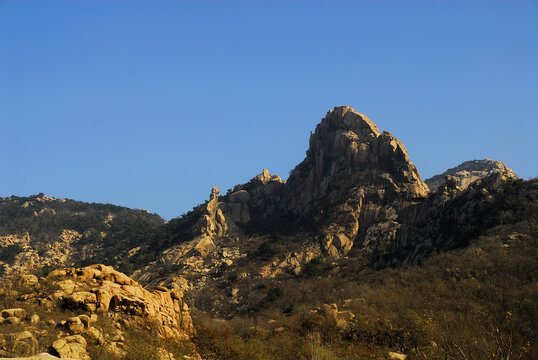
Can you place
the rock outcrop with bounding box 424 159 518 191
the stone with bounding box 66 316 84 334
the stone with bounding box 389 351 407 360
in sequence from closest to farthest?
the stone with bounding box 66 316 84 334 → the stone with bounding box 389 351 407 360 → the rock outcrop with bounding box 424 159 518 191

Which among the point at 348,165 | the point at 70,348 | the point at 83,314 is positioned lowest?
the point at 70,348

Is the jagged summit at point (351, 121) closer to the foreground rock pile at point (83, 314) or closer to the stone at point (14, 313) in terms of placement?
the foreground rock pile at point (83, 314)

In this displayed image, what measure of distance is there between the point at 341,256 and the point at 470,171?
8409cm

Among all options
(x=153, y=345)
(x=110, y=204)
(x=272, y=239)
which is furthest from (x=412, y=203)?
(x=110, y=204)

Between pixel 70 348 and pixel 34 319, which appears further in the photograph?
pixel 34 319

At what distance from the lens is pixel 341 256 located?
75.9m

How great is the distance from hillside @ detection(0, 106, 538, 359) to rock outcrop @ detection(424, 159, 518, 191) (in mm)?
49146

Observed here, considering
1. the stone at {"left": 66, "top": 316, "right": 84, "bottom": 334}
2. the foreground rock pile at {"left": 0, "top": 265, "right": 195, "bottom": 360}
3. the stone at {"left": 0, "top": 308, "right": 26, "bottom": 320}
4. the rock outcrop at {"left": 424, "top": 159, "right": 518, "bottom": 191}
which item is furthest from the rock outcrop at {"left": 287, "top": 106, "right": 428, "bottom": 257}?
the stone at {"left": 0, "top": 308, "right": 26, "bottom": 320}

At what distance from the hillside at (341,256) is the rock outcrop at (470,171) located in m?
49.1

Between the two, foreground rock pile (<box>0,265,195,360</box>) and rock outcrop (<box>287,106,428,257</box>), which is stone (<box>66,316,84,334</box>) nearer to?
foreground rock pile (<box>0,265,195,360</box>)

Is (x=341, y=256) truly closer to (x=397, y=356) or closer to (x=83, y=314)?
(x=397, y=356)

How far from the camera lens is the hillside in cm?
3488

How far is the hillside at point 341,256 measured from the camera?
3488cm

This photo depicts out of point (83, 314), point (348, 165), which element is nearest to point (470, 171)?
point (348, 165)
